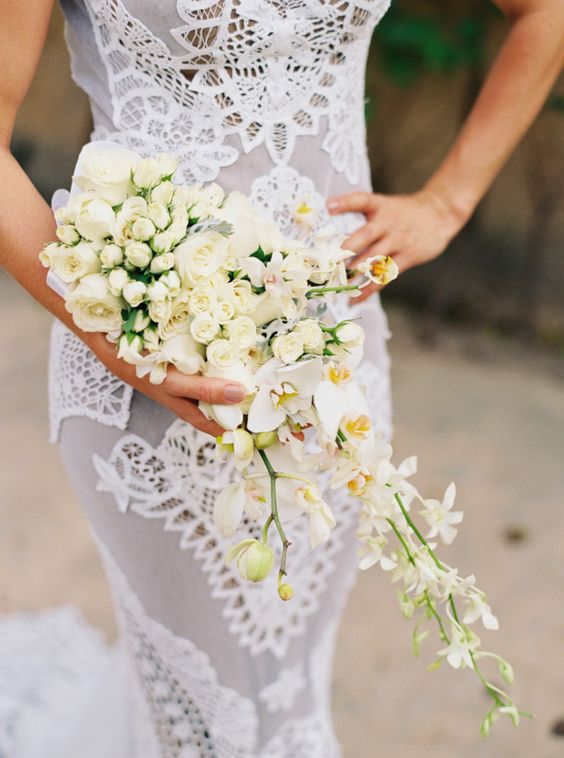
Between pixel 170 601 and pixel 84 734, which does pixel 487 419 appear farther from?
pixel 170 601

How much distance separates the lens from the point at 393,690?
239cm

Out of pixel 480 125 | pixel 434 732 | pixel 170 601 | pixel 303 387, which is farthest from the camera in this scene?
pixel 434 732

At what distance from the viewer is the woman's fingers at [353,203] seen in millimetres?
1355

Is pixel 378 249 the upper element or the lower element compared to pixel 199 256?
lower

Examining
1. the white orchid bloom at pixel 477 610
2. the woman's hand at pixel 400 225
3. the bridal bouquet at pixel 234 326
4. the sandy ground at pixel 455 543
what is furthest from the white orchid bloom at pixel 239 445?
the sandy ground at pixel 455 543

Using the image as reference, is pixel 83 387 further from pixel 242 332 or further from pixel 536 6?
pixel 536 6

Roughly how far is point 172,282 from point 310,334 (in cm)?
14

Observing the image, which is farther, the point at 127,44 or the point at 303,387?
the point at 127,44

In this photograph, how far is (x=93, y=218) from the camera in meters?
0.89

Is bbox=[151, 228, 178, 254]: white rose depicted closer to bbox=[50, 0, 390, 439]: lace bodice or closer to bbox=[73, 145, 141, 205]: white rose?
bbox=[73, 145, 141, 205]: white rose

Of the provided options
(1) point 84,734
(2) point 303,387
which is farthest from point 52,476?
(2) point 303,387

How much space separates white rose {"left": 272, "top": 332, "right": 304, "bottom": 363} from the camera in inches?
35.2

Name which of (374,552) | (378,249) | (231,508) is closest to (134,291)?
(231,508)

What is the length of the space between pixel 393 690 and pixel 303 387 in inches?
67.4
